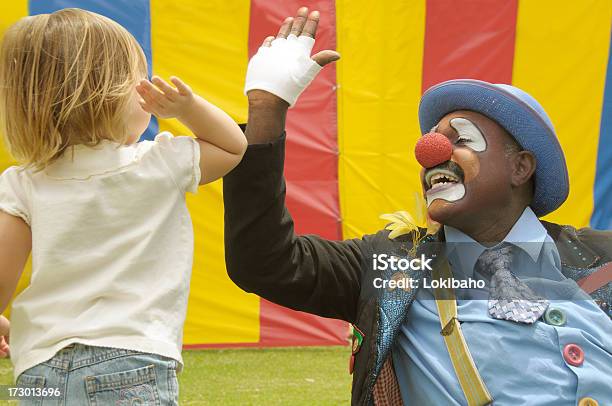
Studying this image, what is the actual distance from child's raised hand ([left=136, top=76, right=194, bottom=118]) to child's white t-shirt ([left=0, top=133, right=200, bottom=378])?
6cm

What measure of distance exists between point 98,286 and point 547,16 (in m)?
3.56

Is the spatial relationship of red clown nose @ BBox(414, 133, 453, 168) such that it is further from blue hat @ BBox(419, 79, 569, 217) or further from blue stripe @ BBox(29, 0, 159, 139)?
blue stripe @ BBox(29, 0, 159, 139)

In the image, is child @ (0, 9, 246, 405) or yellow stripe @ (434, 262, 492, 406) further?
yellow stripe @ (434, 262, 492, 406)

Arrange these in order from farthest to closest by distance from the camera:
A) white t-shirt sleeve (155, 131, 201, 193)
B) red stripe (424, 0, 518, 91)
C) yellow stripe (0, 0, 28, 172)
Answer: red stripe (424, 0, 518, 91) → yellow stripe (0, 0, 28, 172) → white t-shirt sleeve (155, 131, 201, 193)

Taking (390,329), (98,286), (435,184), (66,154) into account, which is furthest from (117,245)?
(435,184)

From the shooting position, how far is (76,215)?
1.54 metres

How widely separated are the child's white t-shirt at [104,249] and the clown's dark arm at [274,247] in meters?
0.21

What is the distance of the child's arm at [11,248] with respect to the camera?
1552mm

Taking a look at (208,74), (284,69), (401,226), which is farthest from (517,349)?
(208,74)

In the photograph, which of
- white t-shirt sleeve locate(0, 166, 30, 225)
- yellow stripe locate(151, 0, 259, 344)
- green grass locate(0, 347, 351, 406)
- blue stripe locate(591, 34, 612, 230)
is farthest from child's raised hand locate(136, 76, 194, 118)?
blue stripe locate(591, 34, 612, 230)

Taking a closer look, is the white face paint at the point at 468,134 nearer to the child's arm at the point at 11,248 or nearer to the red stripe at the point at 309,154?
the child's arm at the point at 11,248

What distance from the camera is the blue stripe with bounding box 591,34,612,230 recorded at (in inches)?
183

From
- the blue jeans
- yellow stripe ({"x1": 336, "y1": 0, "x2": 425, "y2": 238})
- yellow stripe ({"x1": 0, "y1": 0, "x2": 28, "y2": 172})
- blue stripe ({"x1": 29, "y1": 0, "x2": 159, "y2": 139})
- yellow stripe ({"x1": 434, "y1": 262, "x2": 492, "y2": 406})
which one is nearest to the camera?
the blue jeans

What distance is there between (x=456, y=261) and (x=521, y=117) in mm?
322
